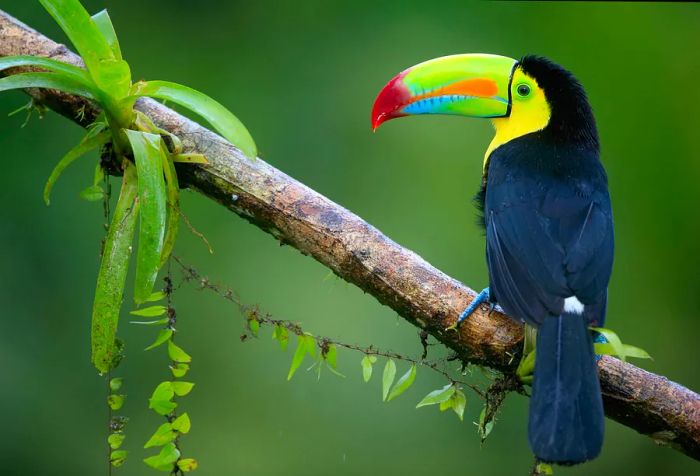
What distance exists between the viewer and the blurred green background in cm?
389

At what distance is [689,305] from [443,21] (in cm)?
181

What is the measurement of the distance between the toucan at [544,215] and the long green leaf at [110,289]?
2.61 feet

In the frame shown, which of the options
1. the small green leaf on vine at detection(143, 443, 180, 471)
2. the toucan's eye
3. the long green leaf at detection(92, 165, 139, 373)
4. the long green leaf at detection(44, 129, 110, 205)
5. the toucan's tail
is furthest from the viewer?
the toucan's eye

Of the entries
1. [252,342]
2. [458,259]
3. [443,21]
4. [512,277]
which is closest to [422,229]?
[458,259]

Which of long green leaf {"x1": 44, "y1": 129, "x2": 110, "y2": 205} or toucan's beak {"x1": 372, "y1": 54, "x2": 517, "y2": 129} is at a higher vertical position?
toucan's beak {"x1": 372, "y1": 54, "x2": 517, "y2": 129}

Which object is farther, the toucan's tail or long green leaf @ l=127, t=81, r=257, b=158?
long green leaf @ l=127, t=81, r=257, b=158

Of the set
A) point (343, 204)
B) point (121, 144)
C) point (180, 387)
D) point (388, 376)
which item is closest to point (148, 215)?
point (121, 144)

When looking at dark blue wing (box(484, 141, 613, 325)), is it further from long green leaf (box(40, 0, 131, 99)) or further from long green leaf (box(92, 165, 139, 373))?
long green leaf (box(40, 0, 131, 99))

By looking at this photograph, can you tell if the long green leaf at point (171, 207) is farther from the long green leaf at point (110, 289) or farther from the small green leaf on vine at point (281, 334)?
the small green leaf on vine at point (281, 334)

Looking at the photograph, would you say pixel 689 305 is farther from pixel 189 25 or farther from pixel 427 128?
pixel 189 25

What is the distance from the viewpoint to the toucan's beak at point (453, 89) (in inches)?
114

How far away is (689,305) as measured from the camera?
14.2 ft

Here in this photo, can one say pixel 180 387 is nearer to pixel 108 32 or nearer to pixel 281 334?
pixel 281 334

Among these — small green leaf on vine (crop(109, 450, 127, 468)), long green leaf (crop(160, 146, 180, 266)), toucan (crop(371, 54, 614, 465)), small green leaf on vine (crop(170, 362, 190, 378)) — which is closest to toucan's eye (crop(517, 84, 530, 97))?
toucan (crop(371, 54, 614, 465))
